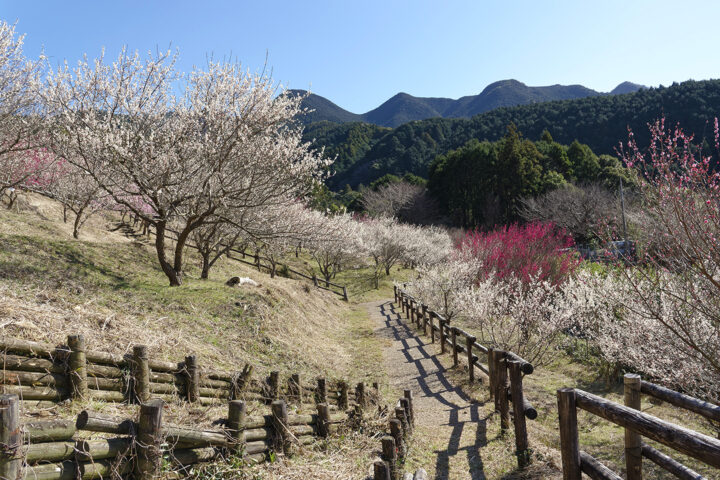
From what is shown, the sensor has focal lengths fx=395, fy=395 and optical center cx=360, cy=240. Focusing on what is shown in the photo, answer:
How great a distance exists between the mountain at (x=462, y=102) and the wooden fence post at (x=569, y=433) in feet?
501

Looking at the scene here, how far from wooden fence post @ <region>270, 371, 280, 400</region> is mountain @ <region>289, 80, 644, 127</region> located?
150747 mm

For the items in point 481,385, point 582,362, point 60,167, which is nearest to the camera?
point 481,385

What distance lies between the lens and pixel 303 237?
399 inches

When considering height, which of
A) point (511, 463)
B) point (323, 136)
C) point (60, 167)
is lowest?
point (511, 463)

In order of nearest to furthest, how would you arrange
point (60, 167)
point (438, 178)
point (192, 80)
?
point (192, 80)
point (60, 167)
point (438, 178)

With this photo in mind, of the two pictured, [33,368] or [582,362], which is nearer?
[33,368]

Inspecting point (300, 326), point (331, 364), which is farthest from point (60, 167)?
point (331, 364)

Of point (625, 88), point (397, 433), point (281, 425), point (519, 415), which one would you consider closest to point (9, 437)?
point (281, 425)

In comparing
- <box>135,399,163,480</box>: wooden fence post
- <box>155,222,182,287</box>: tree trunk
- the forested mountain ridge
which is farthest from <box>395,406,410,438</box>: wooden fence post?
the forested mountain ridge

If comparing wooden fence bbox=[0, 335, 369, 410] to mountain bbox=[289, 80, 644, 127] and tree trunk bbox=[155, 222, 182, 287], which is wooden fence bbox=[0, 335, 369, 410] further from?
→ mountain bbox=[289, 80, 644, 127]

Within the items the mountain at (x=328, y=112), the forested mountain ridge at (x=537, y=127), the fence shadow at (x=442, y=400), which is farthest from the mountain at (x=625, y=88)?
the fence shadow at (x=442, y=400)

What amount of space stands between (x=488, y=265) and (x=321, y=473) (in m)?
15.7

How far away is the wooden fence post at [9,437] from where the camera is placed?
2.41 m

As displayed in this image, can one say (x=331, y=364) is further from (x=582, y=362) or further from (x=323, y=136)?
(x=323, y=136)
